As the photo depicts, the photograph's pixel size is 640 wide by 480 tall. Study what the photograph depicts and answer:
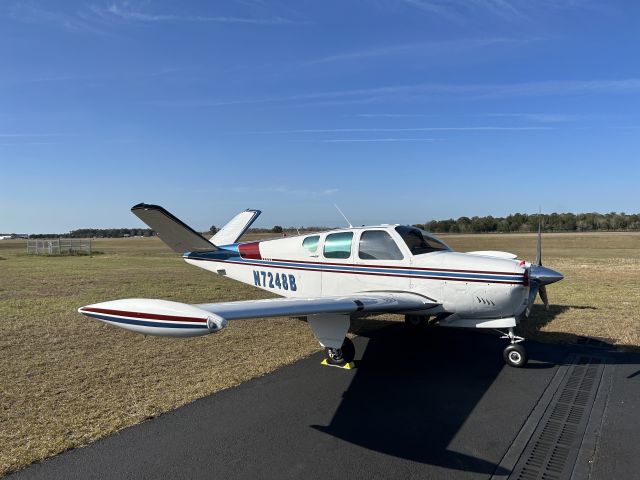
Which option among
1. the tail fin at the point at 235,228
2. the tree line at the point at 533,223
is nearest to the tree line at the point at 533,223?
the tree line at the point at 533,223

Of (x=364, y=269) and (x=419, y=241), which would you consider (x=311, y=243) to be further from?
(x=419, y=241)

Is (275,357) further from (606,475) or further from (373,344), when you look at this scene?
(606,475)

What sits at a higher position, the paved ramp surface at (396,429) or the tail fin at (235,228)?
the tail fin at (235,228)

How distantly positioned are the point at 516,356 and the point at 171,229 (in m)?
6.99

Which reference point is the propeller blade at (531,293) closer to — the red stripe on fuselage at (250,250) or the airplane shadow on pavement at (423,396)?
the airplane shadow on pavement at (423,396)

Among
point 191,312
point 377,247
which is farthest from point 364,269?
point 191,312

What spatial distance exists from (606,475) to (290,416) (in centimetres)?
282

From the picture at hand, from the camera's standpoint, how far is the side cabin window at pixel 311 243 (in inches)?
328

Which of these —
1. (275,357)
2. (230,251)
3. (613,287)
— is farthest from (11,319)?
(613,287)

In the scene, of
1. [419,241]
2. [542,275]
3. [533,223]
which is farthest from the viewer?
[533,223]

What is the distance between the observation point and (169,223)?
9.30 m

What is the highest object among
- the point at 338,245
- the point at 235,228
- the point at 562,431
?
the point at 235,228

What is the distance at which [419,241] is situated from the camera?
7.47 metres

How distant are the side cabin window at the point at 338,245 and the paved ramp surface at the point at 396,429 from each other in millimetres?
2063
